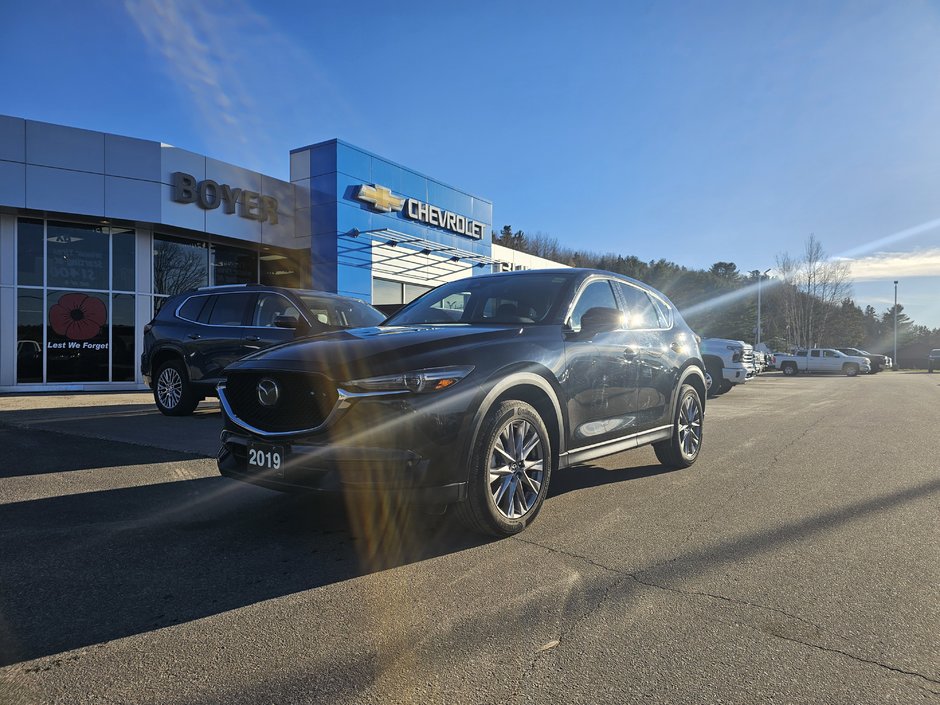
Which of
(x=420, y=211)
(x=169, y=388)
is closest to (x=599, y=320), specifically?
(x=169, y=388)

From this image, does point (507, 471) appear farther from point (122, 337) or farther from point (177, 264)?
point (177, 264)

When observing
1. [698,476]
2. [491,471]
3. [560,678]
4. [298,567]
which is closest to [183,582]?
[298,567]

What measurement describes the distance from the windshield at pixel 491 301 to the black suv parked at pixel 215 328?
12.0 feet

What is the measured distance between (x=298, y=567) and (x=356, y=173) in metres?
18.0

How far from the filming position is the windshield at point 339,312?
8641 mm

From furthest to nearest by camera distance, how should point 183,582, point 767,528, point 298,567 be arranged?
point 767,528 → point 298,567 → point 183,582

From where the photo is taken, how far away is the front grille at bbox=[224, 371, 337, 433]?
3.33 m

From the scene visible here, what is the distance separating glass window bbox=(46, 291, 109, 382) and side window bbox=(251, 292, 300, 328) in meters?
9.89

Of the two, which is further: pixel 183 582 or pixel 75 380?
pixel 75 380

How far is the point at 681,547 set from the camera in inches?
140

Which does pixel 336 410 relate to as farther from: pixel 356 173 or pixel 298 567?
pixel 356 173

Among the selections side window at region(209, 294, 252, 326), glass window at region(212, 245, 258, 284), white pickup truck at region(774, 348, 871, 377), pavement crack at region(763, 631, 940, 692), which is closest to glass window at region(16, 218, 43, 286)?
glass window at region(212, 245, 258, 284)

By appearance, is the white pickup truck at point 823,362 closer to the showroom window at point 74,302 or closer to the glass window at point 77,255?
the showroom window at point 74,302

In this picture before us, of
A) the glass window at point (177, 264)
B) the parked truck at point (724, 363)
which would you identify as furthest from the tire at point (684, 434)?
the glass window at point (177, 264)
